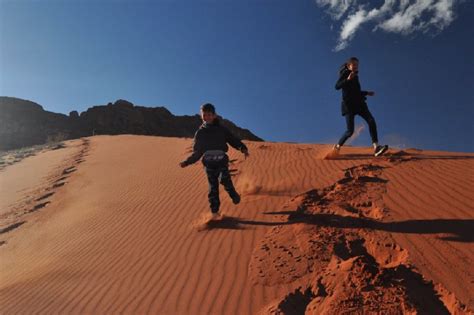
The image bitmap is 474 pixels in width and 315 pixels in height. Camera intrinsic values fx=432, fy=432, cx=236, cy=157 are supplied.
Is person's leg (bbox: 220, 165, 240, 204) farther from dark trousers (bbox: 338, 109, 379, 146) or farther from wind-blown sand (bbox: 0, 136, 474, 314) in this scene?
dark trousers (bbox: 338, 109, 379, 146)

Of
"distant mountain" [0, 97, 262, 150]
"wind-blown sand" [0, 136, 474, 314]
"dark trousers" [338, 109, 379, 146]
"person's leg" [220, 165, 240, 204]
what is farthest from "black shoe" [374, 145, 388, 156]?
"distant mountain" [0, 97, 262, 150]

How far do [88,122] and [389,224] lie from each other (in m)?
56.2

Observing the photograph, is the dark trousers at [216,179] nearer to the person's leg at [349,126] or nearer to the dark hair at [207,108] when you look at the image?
the dark hair at [207,108]

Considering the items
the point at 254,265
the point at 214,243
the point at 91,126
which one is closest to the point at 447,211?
the point at 254,265

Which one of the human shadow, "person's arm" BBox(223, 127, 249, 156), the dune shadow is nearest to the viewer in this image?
the human shadow

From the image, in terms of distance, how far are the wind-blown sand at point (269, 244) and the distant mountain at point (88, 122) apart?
3949cm

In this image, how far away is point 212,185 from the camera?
581 centimetres

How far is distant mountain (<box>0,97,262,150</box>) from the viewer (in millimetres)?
48062

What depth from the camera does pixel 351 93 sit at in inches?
298

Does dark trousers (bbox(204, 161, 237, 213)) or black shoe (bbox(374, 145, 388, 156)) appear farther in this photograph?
black shoe (bbox(374, 145, 388, 156))

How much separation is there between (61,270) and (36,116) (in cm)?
5455

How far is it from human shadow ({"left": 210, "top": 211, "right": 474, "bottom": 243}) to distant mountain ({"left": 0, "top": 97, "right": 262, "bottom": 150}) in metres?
42.1

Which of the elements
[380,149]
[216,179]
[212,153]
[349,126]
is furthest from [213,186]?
[380,149]

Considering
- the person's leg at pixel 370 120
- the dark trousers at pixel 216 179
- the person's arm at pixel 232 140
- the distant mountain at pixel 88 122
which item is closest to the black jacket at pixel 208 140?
the person's arm at pixel 232 140
